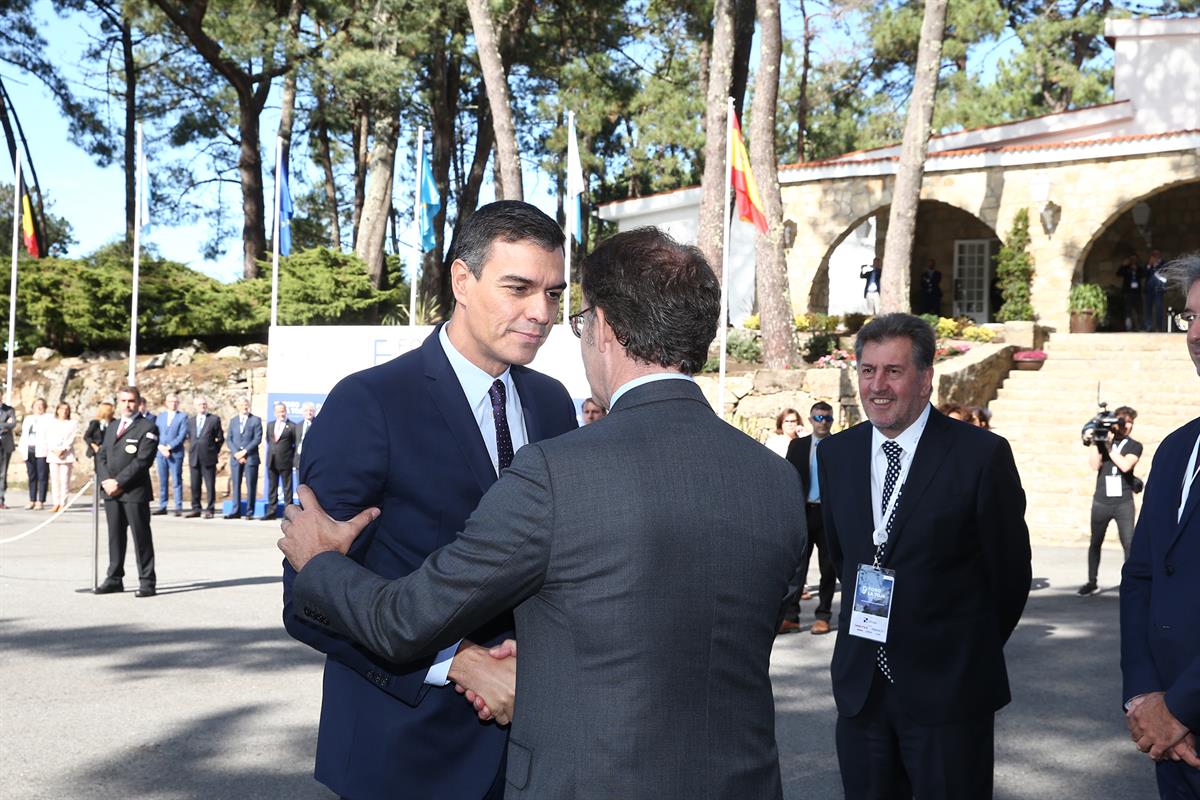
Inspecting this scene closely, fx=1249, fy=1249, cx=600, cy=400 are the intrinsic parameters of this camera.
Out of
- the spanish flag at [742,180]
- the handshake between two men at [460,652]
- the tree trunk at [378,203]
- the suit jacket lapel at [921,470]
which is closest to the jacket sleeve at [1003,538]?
the suit jacket lapel at [921,470]

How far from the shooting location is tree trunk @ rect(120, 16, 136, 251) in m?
35.6

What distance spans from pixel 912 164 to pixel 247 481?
12999 millimetres

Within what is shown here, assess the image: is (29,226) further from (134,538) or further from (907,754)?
(907,754)

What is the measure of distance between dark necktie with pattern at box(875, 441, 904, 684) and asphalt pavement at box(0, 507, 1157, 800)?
6.15ft

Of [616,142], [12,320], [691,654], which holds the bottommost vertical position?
[691,654]

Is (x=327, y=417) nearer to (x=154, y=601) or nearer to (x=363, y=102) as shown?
(x=154, y=601)

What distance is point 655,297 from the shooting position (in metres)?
2.31

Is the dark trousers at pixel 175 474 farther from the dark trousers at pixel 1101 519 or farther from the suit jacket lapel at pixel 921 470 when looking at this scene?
the suit jacket lapel at pixel 921 470

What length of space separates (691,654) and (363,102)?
2811cm

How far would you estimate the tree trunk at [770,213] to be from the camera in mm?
21594

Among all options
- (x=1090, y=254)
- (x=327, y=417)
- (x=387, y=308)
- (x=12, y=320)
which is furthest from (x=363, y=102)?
(x=327, y=417)

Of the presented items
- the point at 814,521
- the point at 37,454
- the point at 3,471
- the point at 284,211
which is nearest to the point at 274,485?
the point at 37,454

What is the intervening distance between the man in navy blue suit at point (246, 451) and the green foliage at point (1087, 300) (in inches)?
644

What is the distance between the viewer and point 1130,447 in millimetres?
12219
